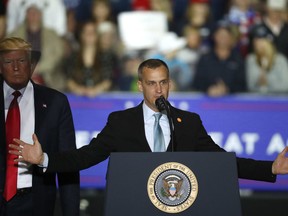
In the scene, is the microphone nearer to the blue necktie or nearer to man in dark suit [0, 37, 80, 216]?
the blue necktie

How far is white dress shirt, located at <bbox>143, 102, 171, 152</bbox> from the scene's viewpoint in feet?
17.2

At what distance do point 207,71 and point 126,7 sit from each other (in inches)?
61.2

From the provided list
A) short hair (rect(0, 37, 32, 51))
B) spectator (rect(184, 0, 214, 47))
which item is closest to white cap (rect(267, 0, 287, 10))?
spectator (rect(184, 0, 214, 47))

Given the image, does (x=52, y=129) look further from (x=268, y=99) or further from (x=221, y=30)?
(x=221, y=30)

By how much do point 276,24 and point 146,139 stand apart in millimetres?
5755

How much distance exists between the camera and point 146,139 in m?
5.25

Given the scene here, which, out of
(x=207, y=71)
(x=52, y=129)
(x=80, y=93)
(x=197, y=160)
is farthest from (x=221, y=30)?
(x=197, y=160)

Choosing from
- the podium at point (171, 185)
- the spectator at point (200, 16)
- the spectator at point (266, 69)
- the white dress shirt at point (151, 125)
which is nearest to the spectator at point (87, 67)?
the spectator at point (200, 16)

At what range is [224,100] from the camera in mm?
9305

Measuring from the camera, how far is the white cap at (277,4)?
10656mm

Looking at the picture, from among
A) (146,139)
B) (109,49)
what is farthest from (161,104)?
(109,49)

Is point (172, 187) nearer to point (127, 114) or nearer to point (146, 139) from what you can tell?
point (146, 139)

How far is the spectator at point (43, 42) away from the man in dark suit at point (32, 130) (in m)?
4.27

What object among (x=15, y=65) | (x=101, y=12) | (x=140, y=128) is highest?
(x=101, y=12)
